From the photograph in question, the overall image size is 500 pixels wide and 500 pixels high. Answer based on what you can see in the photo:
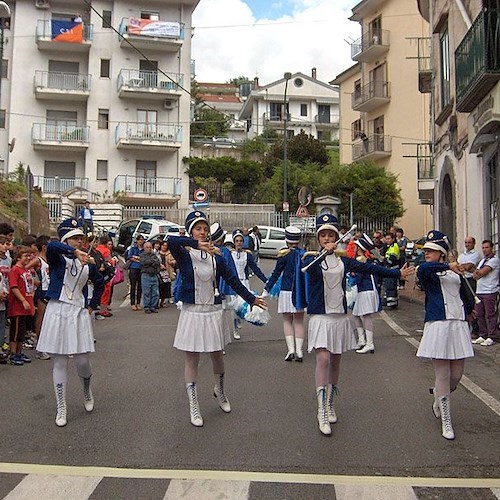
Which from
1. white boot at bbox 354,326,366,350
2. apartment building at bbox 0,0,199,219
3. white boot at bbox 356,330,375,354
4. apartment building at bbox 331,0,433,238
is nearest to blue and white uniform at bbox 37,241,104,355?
white boot at bbox 356,330,375,354

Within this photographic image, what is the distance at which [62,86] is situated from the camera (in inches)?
1676

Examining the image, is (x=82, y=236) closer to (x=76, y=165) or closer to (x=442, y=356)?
(x=442, y=356)

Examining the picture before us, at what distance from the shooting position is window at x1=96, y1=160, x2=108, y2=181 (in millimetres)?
43156

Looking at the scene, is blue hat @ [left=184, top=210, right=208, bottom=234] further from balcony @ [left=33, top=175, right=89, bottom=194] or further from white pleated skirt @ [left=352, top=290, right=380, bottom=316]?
balcony @ [left=33, top=175, right=89, bottom=194]

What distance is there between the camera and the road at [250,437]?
4969mm

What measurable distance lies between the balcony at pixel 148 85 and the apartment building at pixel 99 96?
0.06 metres

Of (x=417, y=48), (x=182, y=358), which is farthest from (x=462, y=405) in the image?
(x=417, y=48)

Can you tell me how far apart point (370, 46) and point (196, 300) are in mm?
37637

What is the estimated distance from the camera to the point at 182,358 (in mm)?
Answer: 10062

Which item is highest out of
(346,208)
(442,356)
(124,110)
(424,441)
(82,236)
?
(124,110)

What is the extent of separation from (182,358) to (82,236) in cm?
360

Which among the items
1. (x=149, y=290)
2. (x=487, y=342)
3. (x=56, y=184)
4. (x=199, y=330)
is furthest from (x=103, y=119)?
(x=199, y=330)

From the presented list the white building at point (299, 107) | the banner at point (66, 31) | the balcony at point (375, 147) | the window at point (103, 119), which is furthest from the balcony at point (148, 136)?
the white building at point (299, 107)

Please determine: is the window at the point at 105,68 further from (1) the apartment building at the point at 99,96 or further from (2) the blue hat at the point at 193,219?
(2) the blue hat at the point at 193,219
